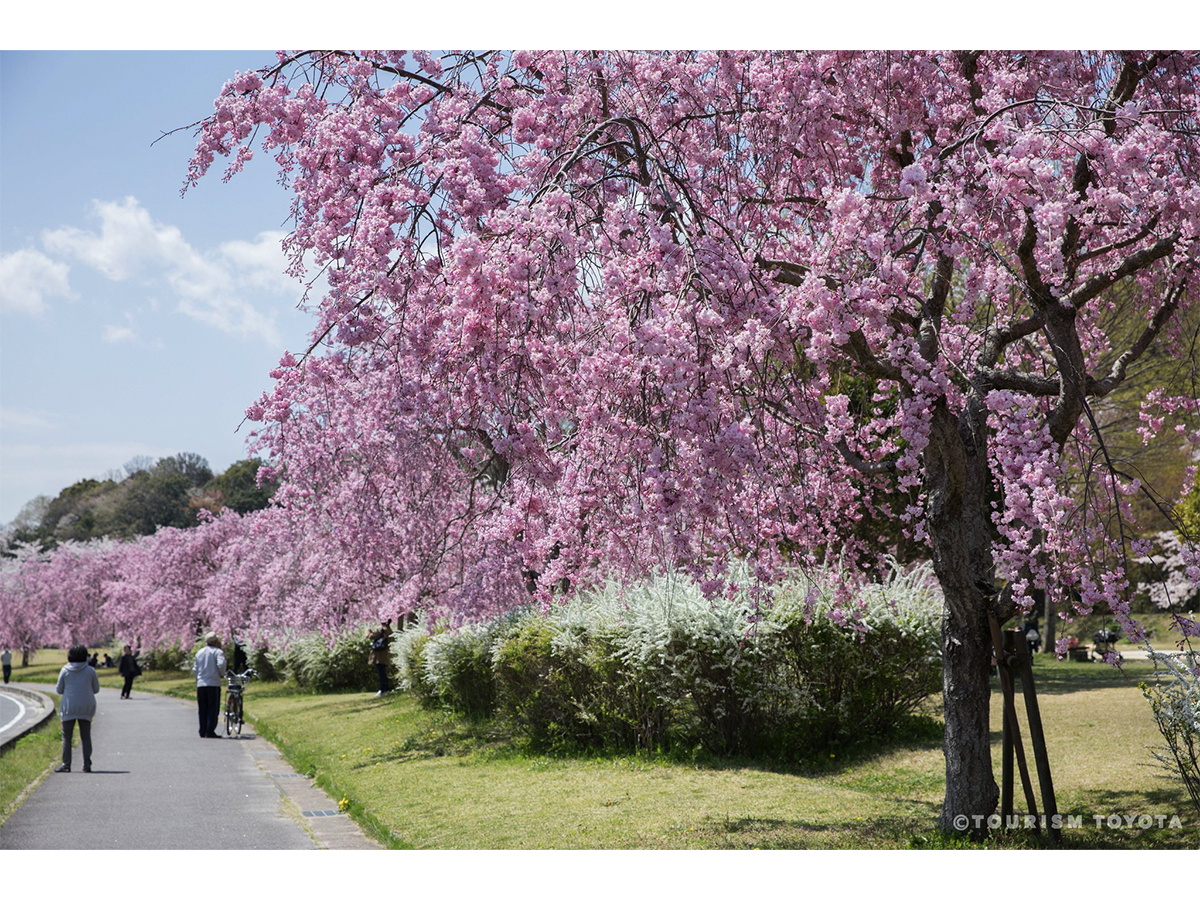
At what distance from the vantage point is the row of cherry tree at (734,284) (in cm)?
441

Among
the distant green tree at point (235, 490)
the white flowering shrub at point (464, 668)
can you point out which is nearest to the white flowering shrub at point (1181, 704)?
the white flowering shrub at point (464, 668)

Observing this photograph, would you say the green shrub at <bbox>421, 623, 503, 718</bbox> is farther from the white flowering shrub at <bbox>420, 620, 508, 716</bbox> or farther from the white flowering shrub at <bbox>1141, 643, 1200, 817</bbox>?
the white flowering shrub at <bbox>1141, 643, 1200, 817</bbox>

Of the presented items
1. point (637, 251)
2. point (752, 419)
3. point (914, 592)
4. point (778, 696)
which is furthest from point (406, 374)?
point (914, 592)

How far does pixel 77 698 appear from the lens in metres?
10.1

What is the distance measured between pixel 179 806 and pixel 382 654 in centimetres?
1124

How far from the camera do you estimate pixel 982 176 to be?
5.03m

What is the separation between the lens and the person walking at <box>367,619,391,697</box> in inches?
755

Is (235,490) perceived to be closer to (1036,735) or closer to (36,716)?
(36,716)

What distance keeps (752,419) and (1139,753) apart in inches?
243

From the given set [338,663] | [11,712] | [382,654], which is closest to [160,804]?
[382,654]

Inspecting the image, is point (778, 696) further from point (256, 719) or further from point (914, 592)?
point (256, 719)

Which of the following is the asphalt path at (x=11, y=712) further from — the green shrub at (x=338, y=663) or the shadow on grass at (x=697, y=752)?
the shadow on grass at (x=697, y=752)

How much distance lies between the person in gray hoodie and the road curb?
184 cm

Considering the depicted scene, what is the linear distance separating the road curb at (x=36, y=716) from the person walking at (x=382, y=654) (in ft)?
18.1
